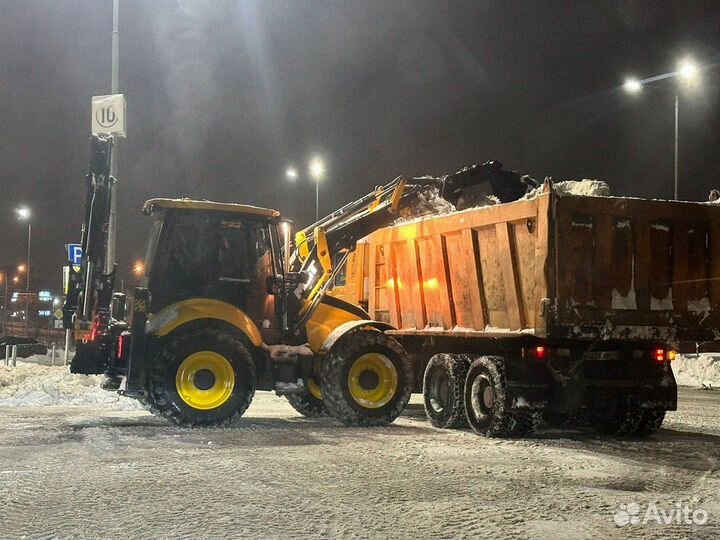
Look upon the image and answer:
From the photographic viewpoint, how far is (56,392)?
14766mm

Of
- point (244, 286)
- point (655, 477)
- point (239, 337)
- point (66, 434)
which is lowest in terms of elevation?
point (655, 477)

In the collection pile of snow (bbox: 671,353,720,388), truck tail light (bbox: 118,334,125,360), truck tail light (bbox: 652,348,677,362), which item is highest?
truck tail light (bbox: 118,334,125,360)

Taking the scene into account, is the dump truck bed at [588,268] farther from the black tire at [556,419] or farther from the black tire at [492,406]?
the black tire at [556,419]

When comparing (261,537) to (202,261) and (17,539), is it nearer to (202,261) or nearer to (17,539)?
(17,539)

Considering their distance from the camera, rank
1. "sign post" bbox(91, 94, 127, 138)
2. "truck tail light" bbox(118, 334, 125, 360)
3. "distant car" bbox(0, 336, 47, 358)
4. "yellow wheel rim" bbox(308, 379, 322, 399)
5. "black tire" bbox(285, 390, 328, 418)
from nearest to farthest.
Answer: "truck tail light" bbox(118, 334, 125, 360) < "yellow wheel rim" bbox(308, 379, 322, 399) < "black tire" bbox(285, 390, 328, 418) < "sign post" bbox(91, 94, 127, 138) < "distant car" bbox(0, 336, 47, 358)

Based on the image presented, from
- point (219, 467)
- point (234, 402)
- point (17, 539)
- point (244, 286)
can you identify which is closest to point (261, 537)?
point (17, 539)

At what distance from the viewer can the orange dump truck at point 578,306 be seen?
938cm

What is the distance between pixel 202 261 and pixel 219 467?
12.8 ft

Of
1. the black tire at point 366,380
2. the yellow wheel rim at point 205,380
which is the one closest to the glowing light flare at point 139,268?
the yellow wheel rim at point 205,380

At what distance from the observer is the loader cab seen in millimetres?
10656

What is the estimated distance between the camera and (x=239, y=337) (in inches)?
412

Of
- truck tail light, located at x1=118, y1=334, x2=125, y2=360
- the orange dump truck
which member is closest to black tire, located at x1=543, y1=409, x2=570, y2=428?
the orange dump truck

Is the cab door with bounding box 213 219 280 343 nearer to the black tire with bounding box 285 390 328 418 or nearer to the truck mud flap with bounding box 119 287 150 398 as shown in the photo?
the truck mud flap with bounding box 119 287 150 398

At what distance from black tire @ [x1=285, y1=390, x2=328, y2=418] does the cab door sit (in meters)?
1.58
